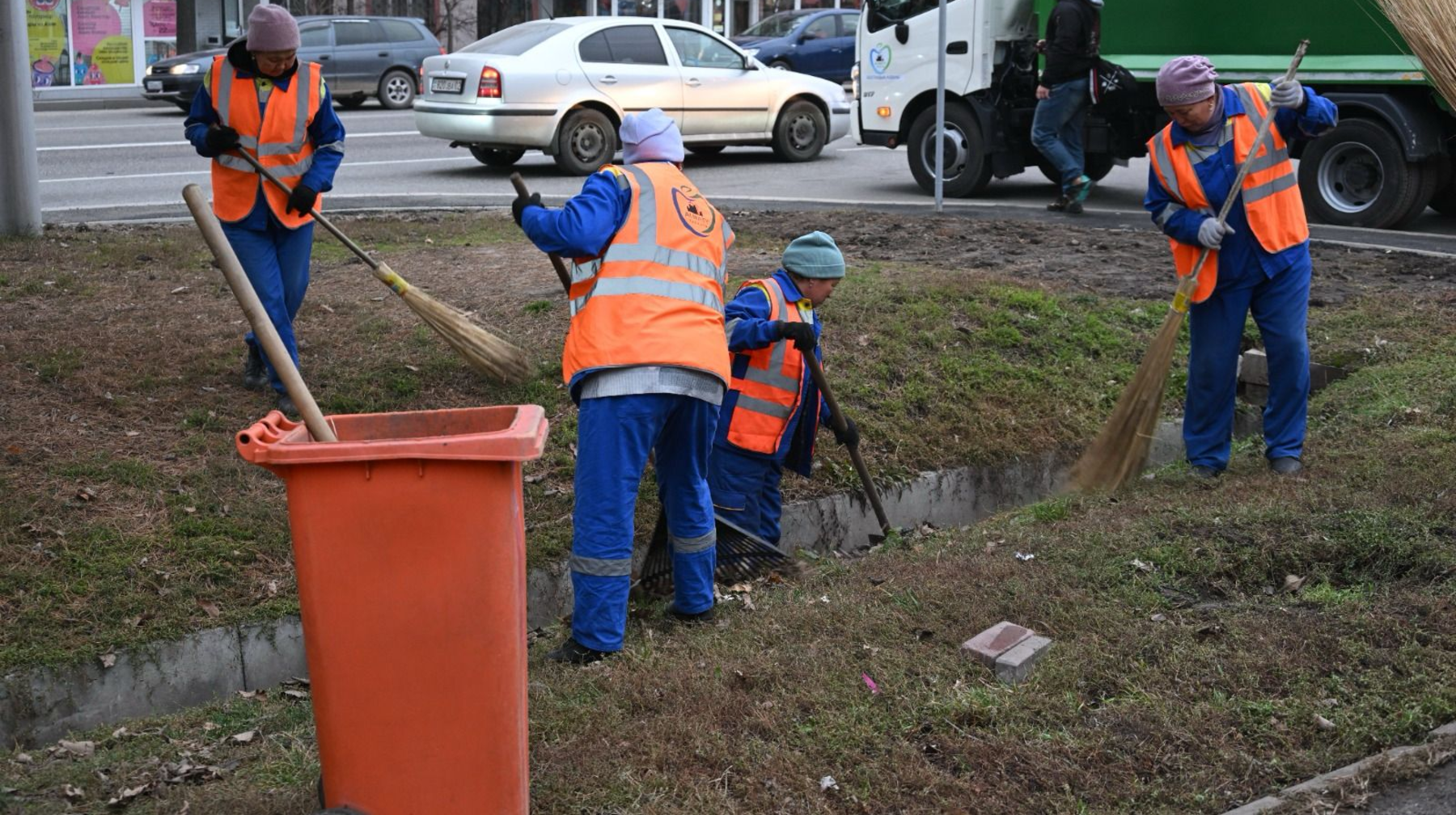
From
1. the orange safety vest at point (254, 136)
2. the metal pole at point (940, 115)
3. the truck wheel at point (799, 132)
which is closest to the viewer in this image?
the orange safety vest at point (254, 136)

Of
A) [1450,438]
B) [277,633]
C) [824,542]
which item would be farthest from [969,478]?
[277,633]

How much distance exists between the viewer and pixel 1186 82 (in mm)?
5730

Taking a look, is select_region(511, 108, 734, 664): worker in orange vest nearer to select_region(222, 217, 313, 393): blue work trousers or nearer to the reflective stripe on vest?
the reflective stripe on vest

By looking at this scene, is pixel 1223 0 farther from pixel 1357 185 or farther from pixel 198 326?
pixel 198 326

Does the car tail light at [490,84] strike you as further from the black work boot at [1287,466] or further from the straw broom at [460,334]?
the black work boot at [1287,466]

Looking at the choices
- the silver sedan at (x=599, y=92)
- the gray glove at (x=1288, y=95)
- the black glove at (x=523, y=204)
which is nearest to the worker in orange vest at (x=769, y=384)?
the black glove at (x=523, y=204)

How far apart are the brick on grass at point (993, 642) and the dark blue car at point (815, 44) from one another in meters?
21.2

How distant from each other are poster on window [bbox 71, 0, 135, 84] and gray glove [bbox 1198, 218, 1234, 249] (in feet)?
82.5

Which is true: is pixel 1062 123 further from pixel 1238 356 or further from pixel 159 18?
pixel 159 18

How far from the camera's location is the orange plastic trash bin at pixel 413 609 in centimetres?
309

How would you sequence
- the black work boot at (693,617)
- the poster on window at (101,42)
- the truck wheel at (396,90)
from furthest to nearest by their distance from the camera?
the poster on window at (101,42) → the truck wheel at (396,90) → the black work boot at (693,617)

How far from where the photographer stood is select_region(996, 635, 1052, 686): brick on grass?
13.3ft

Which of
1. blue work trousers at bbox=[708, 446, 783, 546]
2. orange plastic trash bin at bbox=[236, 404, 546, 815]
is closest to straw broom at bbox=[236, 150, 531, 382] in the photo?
blue work trousers at bbox=[708, 446, 783, 546]

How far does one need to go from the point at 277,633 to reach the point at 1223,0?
999 centimetres
